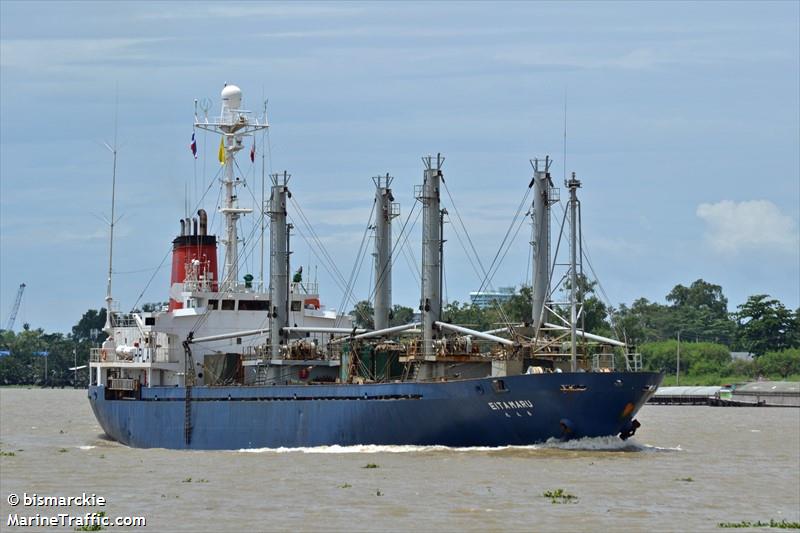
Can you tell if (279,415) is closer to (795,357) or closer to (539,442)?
(539,442)

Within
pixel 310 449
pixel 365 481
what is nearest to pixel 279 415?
pixel 310 449

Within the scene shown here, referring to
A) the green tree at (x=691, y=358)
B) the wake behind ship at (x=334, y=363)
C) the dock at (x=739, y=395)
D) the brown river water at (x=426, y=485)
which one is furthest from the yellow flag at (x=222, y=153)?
the green tree at (x=691, y=358)

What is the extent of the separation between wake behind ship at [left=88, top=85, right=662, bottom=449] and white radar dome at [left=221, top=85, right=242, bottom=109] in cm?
8

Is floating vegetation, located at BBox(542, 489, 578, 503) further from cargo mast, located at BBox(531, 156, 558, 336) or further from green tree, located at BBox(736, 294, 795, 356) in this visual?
green tree, located at BBox(736, 294, 795, 356)

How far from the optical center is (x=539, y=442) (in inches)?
2205

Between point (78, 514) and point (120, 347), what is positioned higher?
point (120, 347)

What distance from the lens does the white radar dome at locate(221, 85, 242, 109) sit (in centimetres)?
7619

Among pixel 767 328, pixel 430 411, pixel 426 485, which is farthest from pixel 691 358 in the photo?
pixel 426 485

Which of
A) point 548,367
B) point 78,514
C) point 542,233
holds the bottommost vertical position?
point 78,514

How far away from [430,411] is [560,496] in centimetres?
1536

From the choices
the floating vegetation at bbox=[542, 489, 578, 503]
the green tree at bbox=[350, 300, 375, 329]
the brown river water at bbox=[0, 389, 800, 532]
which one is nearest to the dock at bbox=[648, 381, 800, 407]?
the green tree at bbox=[350, 300, 375, 329]

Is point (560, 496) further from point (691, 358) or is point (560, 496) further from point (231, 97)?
point (691, 358)

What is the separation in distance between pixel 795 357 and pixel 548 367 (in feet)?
336

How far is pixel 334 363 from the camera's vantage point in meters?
65.3
